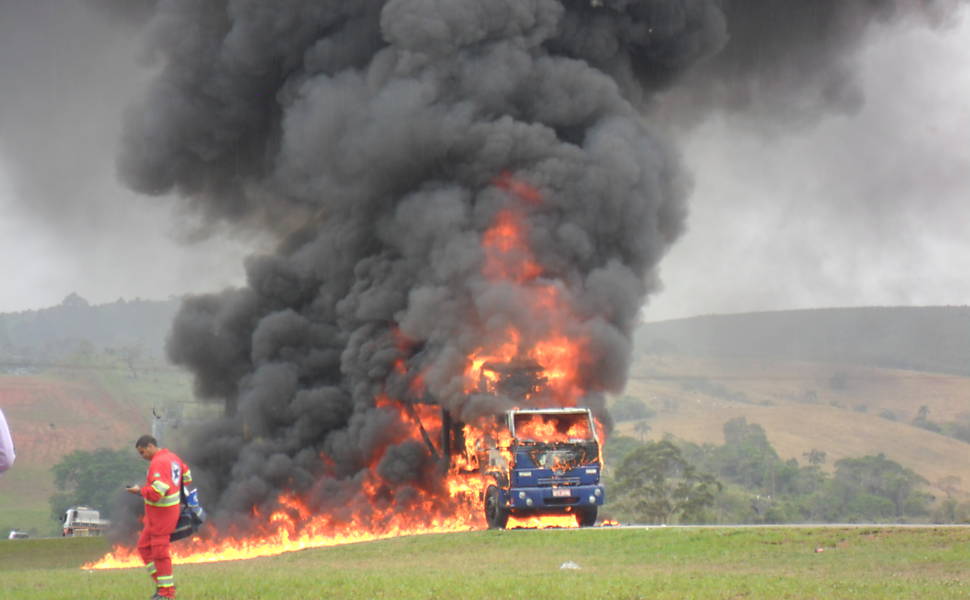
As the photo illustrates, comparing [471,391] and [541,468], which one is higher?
[471,391]

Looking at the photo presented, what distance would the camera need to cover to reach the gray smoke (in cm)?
3253

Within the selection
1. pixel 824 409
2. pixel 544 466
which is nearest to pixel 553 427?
pixel 544 466

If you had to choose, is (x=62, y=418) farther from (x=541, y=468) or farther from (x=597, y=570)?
(x=597, y=570)

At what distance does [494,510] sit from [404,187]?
41.2 feet

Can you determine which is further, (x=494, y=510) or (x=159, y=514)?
(x=494, y=510)

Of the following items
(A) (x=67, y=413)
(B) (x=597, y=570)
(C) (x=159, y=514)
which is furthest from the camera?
(A) (x=67, y=413)

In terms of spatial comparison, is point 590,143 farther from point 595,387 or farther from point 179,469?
point 179,469

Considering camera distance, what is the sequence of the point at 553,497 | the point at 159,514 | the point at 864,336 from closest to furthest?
the point at 159,514, the point at 553,497, the point at 864,336

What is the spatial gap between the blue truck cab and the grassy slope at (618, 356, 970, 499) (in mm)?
93379

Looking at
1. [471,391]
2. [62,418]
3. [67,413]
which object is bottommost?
[471,391]

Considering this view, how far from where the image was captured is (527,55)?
34.7 m

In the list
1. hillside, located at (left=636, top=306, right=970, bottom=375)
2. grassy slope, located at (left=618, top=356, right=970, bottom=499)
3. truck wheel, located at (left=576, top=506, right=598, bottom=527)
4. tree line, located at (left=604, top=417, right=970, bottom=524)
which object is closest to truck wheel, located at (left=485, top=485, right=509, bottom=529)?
truck wheel, located at (left=576, top=506, right=598, bottom=527)

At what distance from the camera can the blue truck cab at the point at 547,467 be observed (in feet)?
83.5

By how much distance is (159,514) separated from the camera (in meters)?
11.0
